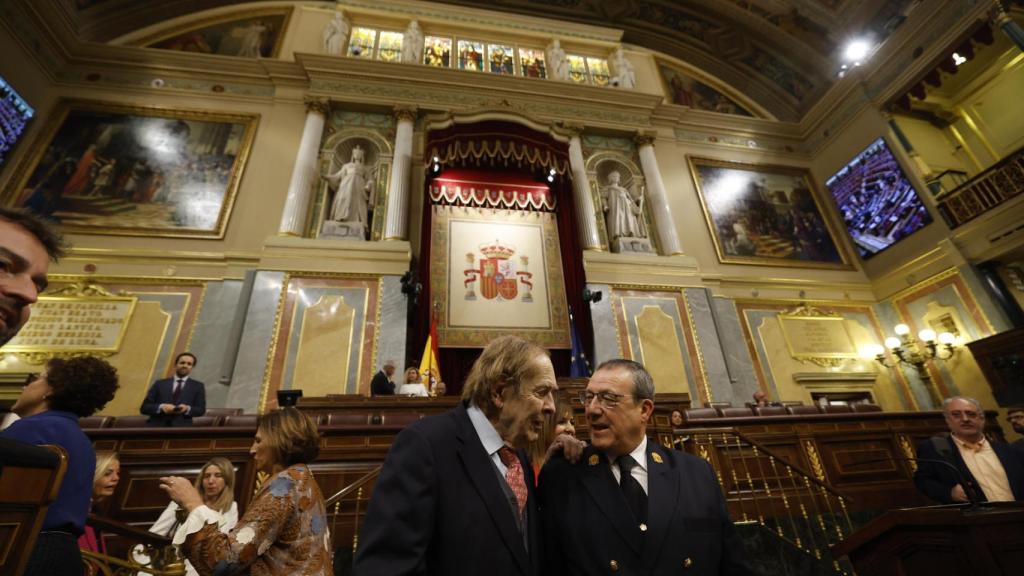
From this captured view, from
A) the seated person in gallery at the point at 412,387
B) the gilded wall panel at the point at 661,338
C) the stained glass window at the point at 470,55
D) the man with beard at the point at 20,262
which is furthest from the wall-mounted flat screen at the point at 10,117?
the gilded wall panel at the point at 661,338

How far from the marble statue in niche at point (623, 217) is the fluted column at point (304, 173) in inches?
212

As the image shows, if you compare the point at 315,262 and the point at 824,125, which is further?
the point at 824,125

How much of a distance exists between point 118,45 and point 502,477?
38.1 ft

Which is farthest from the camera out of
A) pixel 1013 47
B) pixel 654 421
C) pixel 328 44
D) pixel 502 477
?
pixel 328 44

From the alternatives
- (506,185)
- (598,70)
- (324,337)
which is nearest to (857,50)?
(598,70)

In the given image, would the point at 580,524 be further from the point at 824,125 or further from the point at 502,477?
the point at 824,125

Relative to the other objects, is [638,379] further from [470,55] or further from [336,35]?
[470,55]

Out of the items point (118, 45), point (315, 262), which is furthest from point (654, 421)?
point (118, 45)

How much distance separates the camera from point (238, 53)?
31.4ft

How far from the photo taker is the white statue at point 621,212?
867 centimetres

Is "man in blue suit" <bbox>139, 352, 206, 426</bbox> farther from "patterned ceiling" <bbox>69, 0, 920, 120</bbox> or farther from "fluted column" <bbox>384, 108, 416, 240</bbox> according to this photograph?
"patterned ceiling" <bbox>69, 0, 920, 120</bbox>

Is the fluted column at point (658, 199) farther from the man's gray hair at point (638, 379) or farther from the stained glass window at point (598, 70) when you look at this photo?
the man's gray hair at point (638, 379)

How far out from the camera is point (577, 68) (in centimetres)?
1109

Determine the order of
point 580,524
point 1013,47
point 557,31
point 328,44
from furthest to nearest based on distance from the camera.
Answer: point 557,31, point 328,44, point 1013,47, point 580,524
